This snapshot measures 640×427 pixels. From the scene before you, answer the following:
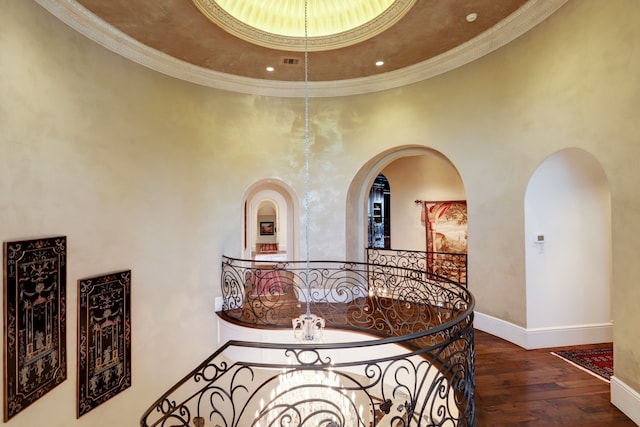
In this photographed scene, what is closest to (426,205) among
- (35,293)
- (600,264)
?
(600,264)

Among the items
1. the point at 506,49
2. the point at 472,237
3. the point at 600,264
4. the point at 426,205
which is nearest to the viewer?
the point at 600,264

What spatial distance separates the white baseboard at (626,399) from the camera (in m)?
3.00

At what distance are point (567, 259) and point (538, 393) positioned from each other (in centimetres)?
211

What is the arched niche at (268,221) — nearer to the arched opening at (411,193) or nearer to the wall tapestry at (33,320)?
the arched opening at (411,193)

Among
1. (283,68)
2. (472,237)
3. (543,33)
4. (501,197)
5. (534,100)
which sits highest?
(283,68)

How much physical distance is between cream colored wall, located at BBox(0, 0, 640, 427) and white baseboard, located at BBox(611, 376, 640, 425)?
103 millimetres

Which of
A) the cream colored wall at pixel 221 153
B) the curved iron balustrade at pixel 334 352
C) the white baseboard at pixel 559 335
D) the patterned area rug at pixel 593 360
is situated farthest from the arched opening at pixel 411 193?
the patterned area rug at pixel 593 360

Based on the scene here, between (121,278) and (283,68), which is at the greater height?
(283,68)

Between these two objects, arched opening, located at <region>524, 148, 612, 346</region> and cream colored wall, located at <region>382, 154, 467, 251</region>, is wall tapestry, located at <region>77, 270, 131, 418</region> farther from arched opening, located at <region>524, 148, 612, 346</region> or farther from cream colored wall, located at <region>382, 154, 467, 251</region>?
cream colored wall, located at <region>382, 154, 467, 251</region>

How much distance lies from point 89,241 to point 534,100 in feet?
21.4

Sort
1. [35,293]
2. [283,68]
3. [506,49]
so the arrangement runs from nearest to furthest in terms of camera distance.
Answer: [35,293] → [506,49] → [283,68]

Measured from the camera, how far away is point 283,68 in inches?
246

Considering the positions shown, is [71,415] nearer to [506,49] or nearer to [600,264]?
[600,264]

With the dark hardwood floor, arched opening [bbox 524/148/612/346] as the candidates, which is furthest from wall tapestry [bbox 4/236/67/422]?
arched opening [bbox 524/148/612/346]
